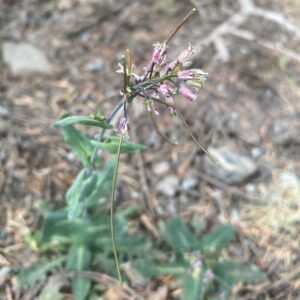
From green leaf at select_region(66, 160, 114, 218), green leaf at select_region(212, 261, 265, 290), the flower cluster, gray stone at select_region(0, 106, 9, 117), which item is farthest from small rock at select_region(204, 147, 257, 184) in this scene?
the flower cluster

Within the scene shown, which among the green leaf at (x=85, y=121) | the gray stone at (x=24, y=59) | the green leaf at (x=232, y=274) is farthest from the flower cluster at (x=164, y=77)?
the gray stone at (x=24, y=59)

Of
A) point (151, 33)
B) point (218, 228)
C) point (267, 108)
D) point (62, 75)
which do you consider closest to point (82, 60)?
point (62, 75)

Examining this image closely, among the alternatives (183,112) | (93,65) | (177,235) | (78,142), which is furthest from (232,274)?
(93,65)

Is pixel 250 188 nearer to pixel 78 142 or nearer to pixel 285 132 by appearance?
pixel 285 132

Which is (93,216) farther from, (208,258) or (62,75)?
(62,75)

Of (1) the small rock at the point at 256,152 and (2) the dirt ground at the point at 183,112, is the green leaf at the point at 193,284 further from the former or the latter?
(1) the small rock at the point at 256,152

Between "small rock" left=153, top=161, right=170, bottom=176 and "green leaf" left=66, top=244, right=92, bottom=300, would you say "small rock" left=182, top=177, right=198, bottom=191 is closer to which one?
"small rock" left=153, top=161, right=170, bottom=176
